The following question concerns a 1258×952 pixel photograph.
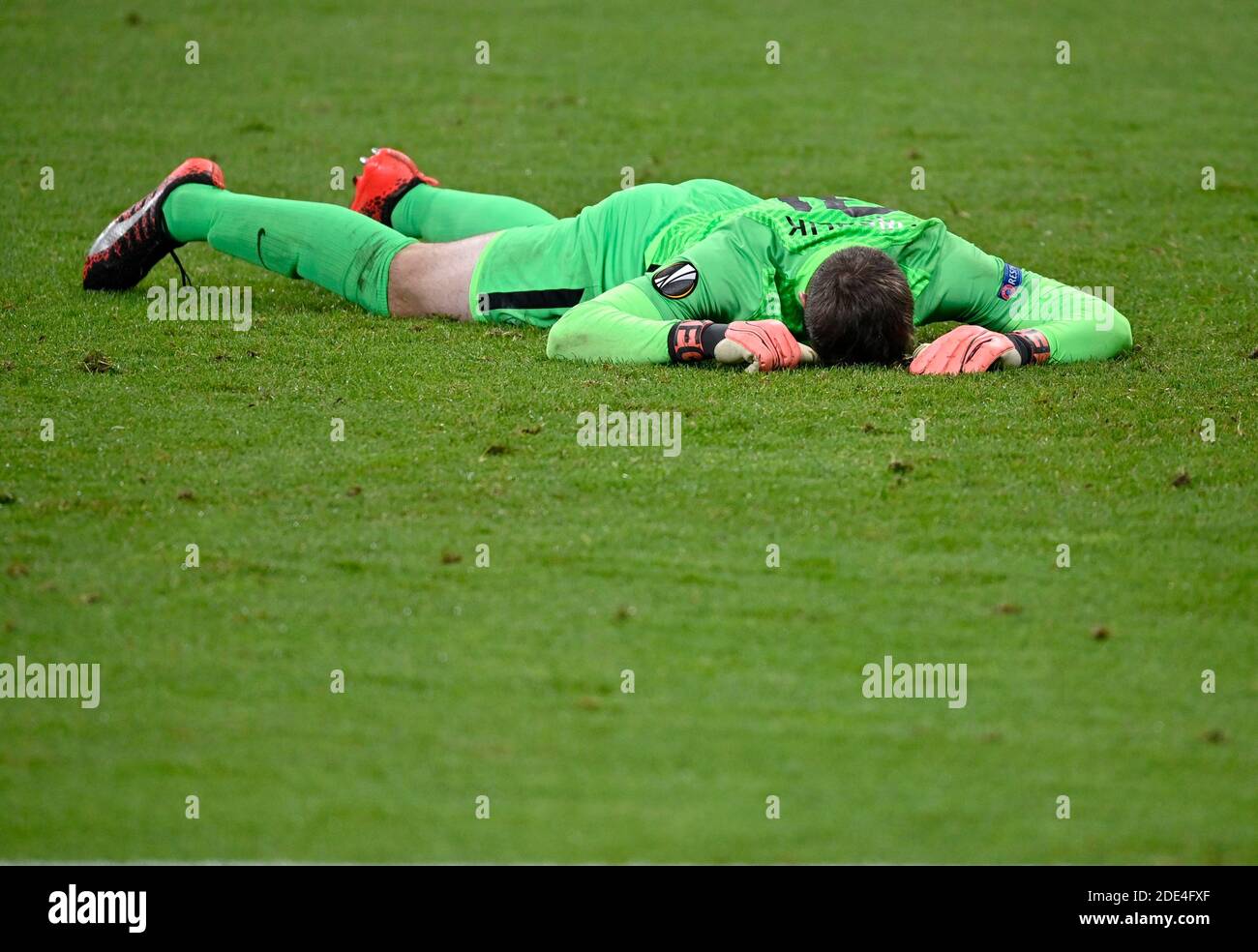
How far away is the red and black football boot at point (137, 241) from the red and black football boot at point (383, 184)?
87 centimetres

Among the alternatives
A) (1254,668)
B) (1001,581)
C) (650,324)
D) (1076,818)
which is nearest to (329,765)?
(1076,818)

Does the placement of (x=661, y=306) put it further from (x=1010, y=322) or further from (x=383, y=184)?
(x=383, y=184)

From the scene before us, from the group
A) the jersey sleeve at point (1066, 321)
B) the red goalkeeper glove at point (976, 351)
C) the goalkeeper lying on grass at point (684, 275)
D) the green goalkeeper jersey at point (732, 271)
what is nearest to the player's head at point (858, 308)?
the goalkeeper lying on grass at point (684, 275)

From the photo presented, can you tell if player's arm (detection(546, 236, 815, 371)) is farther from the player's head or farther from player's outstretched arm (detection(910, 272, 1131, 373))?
player's outstretched arm (detection(910, 272, 1131, 373))

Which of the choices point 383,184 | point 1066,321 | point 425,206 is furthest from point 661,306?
point 383,184

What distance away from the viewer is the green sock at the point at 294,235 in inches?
304

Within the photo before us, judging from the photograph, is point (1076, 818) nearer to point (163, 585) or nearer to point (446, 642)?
point (446, 642)

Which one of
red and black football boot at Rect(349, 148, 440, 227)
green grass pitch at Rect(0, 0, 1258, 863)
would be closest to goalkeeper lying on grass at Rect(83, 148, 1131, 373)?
green grass pitch at Rect(0, 0, 1258, 863)

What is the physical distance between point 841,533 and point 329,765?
6.98 ft

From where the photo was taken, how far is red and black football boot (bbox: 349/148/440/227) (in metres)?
8.63

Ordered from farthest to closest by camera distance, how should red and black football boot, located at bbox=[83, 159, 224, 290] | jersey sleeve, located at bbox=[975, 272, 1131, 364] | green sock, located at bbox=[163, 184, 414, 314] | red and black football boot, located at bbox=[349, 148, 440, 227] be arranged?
1. red and black football boot, located at bbox=[349, 148, 440, 227]
2. red and black football boot, located at bbox=[83, 159, 224, 290]
3. green sock, located at bbox=[163, 184, 414, 314]
4. jersey sleeve, located at bbox=[975, 272, 1131, 364]

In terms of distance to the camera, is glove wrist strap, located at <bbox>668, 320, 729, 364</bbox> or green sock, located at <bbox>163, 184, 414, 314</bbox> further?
green sock, located at <bbox>163, 184, 414, 314</bbox>

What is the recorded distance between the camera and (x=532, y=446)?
6148 mm

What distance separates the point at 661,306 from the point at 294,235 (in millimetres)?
1973
